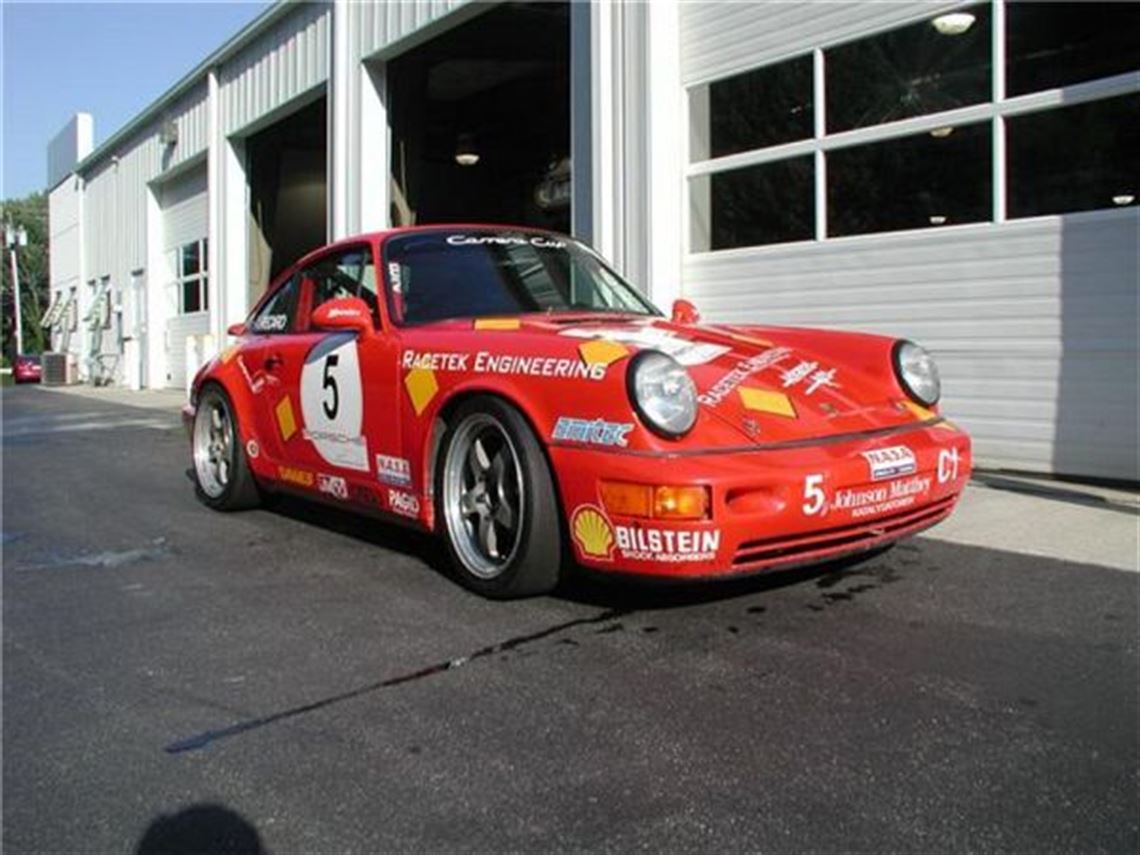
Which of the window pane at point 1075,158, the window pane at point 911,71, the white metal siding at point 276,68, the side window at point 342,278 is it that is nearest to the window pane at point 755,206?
the window pane at point 911,71

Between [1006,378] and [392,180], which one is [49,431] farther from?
[1006,378]

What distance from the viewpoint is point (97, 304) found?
2992 centimetres

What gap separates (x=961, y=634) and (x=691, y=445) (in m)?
1.17

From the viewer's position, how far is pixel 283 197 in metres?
20.3

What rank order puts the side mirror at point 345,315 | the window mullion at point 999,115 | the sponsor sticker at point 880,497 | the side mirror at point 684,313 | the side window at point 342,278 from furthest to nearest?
the window mullion at point 999,115
the side mirror at point 684,313
the side window at point 342,278
the side mirror at point 345,315
the sponsor sticker at point 880,497

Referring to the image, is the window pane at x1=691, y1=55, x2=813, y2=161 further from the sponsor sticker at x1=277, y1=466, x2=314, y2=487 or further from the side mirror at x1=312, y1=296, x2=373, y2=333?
the sponsor sticker at x1=277, y1=466, x2=314, y2=487

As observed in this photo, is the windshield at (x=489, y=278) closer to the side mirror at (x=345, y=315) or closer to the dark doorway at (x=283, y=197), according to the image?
the side mirror at (x=345, y=315)

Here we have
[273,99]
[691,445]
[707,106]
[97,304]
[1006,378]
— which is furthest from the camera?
[97,304]

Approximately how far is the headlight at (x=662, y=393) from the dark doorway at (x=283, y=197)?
17210 millimetres

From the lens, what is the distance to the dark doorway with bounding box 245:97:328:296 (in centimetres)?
1970

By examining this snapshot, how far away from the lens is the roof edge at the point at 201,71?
1669 cm

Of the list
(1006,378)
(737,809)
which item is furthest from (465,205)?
(737,809)

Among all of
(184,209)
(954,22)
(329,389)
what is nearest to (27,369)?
(184,209)

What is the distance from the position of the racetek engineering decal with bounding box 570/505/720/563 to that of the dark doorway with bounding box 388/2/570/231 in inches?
386
